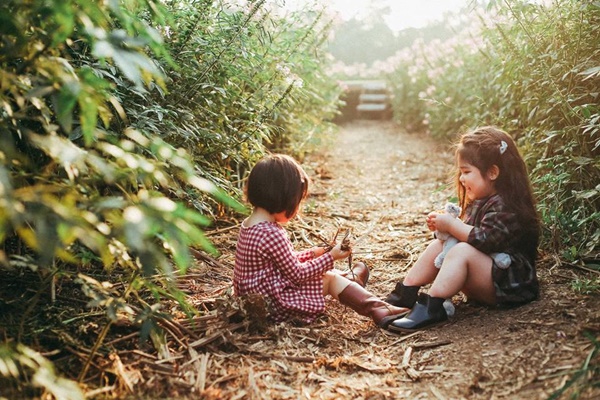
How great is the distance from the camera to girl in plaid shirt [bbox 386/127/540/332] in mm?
2361

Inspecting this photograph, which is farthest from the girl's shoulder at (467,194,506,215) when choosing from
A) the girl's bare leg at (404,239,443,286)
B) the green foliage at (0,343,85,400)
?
the green foliage at (0,343,85,400)

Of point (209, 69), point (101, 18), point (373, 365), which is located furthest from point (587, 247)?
point (101, 18)

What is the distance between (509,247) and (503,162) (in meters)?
0.39

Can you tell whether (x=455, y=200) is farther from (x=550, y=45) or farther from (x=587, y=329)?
(x=587, y=329)

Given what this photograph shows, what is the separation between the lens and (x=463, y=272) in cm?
237

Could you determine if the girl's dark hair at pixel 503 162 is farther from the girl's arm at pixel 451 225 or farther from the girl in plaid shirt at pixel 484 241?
the girl's arm at pixel 451 225

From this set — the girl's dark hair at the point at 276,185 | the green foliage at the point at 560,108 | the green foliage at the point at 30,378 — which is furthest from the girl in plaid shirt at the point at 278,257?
the green foliage at the point at 560,108

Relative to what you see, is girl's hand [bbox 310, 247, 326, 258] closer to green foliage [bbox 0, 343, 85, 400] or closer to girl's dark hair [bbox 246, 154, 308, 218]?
girl's dark hair [bbox 246, 154, 308, 218]

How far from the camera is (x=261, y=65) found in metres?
3.58

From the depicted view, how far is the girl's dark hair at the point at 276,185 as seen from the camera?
2379mm

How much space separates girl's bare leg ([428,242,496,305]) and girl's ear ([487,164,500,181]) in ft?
1.18

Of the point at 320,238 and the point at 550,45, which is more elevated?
the point at 550,45

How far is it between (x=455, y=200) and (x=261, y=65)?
1.49 meters

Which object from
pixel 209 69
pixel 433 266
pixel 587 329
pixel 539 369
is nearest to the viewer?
pixel 539 369
